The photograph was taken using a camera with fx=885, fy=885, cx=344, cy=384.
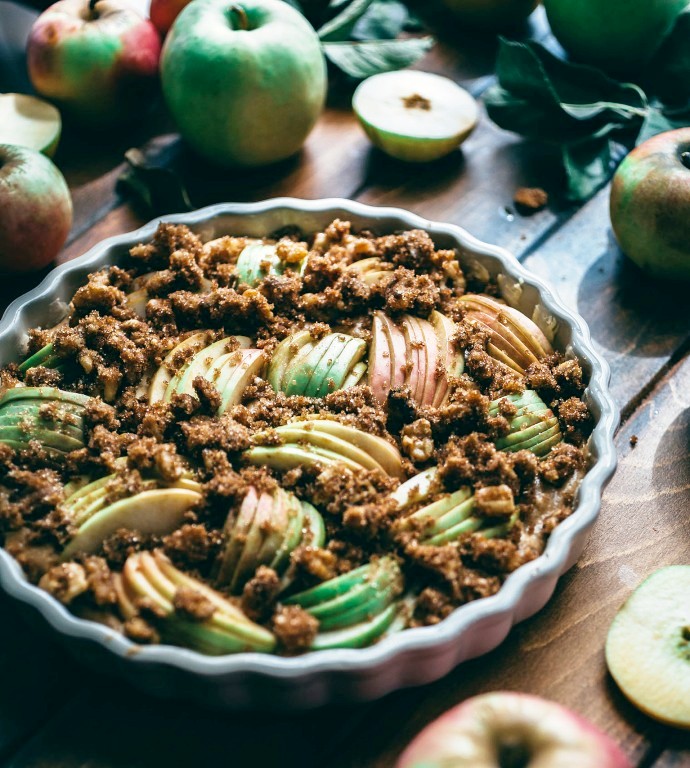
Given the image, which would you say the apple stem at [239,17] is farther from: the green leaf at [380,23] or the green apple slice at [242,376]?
the green apple slice at [242,376]

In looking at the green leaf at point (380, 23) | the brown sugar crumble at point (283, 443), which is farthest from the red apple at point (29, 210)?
the green leaf at point (380, 23)

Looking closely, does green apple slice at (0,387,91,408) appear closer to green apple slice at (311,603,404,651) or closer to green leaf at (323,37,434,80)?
green apple slice at (311,603,404,651)

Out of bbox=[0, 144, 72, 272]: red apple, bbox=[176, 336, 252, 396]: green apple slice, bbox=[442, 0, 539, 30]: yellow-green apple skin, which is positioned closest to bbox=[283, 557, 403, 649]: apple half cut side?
bbox=[176, 336, 252, 396]: green apple slice

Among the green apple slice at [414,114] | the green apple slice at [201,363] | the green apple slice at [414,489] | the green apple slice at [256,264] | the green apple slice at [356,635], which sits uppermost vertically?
the green apple slice at [414,114]

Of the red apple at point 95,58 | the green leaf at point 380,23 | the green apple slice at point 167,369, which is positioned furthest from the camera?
the green leaf at point 380,23

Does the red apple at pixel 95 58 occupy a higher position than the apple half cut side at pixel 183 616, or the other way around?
the red apple at pixel 95 58

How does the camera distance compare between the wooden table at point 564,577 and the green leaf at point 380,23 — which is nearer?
the wooden table at point 564,577

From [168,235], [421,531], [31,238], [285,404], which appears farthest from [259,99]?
[421,531]
